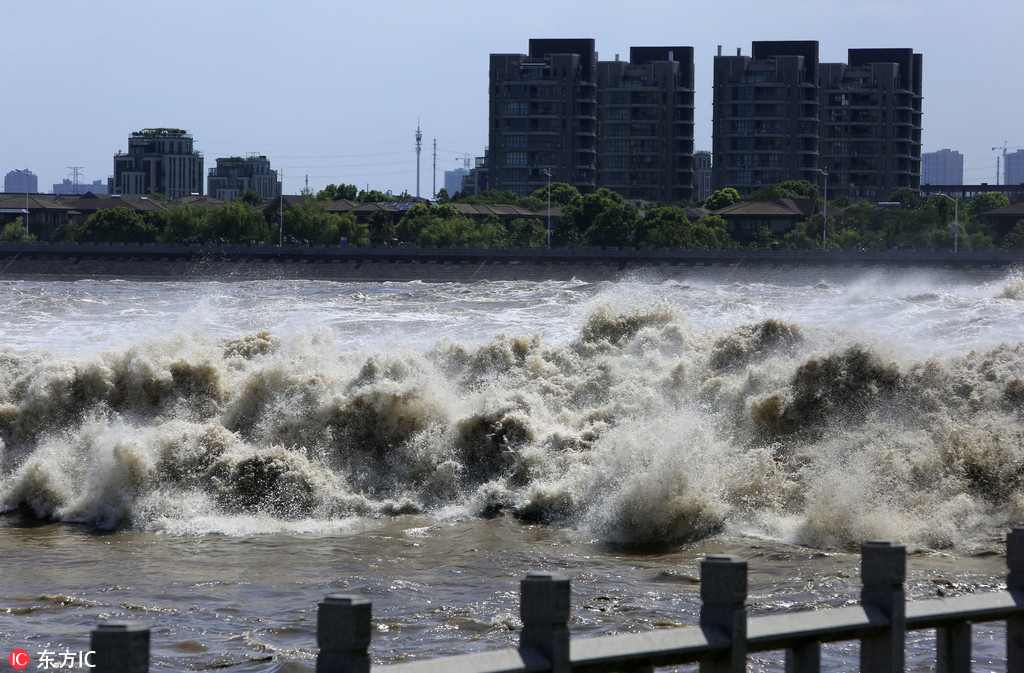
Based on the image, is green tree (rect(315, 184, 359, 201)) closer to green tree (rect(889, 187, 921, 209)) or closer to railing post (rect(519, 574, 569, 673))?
green tree (rect(889, 187, 921, 209))

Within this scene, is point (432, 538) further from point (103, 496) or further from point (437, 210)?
point (437, 210)

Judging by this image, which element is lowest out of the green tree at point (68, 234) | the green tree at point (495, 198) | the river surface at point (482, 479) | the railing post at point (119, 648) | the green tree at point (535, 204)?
the river surface at point (482, 479)

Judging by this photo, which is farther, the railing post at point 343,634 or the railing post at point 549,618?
the railing post at point 549,618

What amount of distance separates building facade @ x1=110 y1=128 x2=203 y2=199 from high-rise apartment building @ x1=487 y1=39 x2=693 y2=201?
2641 inches

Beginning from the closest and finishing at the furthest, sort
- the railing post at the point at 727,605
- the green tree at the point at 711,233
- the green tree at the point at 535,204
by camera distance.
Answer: the railing post at the point at 727,605, the green tree at the point at 711,233, the green tree at the point at 535,204

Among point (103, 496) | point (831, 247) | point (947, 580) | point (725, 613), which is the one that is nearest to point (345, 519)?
point (103, 496)

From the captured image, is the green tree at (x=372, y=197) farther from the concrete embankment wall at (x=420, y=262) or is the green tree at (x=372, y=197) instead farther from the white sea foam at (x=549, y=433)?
the white sea foam at (x=549, y=433)

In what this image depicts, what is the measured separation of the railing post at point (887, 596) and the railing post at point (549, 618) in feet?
4.04

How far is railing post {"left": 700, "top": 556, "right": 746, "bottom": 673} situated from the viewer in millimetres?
3801

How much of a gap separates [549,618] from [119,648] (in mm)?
1165

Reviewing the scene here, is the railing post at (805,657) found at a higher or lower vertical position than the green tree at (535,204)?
lower

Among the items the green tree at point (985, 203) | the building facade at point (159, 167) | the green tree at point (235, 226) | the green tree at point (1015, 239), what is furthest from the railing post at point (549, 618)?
the building facade at point (159, 167)

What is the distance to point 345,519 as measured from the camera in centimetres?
1225

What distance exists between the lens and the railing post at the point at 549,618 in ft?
11.5
